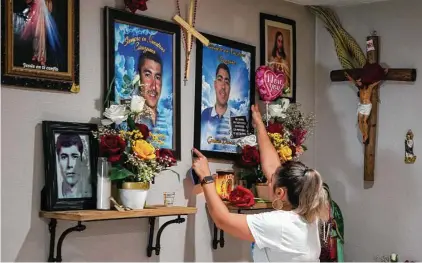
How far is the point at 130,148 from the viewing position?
106 inches

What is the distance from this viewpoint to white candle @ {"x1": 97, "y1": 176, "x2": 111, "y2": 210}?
2.61 m

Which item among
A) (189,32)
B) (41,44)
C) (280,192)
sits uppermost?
(189,32)

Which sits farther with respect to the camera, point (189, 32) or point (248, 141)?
point (248, 141)

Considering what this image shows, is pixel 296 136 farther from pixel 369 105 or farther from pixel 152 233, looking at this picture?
pixel 152 233

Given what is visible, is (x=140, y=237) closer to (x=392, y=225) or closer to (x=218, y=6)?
(x=218, y=6)

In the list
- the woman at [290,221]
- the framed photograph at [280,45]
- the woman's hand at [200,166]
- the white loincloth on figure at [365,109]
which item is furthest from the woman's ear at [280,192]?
the white loincloth on figure at [365,109]

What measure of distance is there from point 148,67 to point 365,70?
143 centimetres

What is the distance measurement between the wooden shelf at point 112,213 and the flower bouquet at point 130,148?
6 centimetres

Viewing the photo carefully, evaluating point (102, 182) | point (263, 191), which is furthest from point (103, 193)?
point (263, 191)

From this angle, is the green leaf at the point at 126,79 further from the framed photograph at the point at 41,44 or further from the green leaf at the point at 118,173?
the green leaf at the point at 118,173

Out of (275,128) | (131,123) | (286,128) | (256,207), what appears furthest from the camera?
(286,128)

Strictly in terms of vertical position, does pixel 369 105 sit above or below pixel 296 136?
above

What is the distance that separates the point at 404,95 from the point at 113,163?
1.88m

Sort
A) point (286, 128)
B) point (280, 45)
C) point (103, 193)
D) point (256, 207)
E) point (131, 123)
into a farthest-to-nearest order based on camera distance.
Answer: point (280, 45), point (286, 128), point (256, 207), point (131, 123), point (103, 193)
